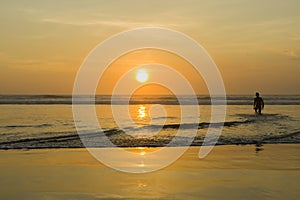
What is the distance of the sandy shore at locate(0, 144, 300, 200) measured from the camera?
8344 mm

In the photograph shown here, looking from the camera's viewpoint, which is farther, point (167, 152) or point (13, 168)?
point (167, 152)

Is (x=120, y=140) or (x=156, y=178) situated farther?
(x=120, y=140)

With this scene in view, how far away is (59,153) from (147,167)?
159 inches

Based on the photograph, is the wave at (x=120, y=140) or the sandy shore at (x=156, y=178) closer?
the sandy shore at (x=156, y=178)

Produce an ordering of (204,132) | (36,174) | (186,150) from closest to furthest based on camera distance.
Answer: (36,174)
(186,150)
(204,132)

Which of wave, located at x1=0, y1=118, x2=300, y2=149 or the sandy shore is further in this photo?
wave, located at x1=0, y1=118, x2=300, y2=149

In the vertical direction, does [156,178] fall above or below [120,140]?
below

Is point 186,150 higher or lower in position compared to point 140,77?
lower

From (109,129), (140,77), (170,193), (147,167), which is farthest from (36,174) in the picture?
(140,77)

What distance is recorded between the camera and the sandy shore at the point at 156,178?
8.34 m

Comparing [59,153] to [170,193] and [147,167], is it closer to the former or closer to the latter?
[147,167]

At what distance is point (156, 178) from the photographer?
10.0 meters

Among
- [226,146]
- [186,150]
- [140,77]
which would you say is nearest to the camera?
[186,150]

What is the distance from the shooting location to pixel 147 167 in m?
11.7
